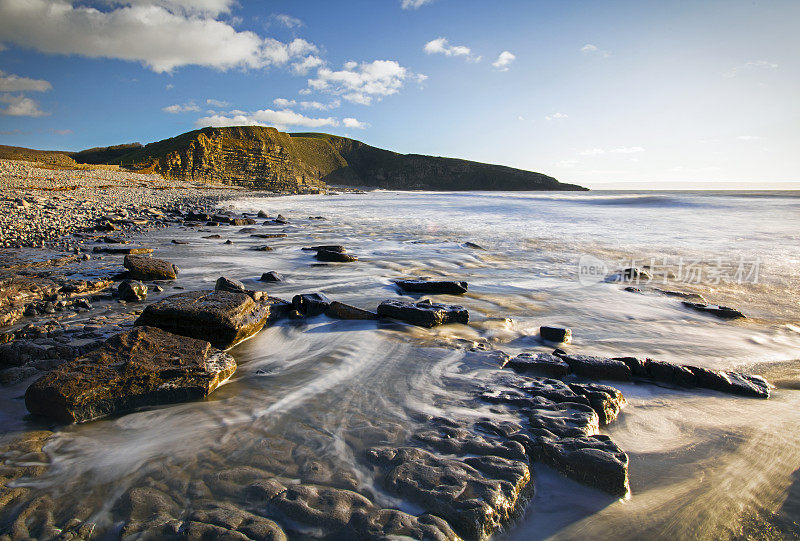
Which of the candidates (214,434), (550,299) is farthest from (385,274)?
(214,434)

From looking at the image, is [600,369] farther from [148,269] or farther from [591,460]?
[148,269]

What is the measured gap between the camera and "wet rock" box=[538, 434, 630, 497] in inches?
62.0

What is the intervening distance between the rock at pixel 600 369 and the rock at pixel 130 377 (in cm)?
239

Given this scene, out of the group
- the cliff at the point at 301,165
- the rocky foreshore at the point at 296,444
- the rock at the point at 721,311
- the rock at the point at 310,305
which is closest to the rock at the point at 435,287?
the rocky foreshore at the point at 296,444

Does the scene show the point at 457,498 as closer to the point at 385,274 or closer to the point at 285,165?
the point at 385,274

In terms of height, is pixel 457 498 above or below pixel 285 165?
below

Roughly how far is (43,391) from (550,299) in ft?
15.2

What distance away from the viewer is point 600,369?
8.46ft

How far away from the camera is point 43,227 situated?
8625 millimetres

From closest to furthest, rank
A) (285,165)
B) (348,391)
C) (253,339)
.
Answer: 1. (348,391)
2. (253,339)
3. (285,165)

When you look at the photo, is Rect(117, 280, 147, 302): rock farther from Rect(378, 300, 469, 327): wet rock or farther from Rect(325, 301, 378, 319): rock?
Rect(378, 300, 469, 327): wet rock

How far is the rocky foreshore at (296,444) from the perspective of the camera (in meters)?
1.36

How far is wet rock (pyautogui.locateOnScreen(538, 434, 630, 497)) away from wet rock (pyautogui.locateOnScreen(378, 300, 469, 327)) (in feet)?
6.03

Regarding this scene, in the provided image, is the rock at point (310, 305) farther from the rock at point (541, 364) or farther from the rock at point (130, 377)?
the rock at point (541, 364)
